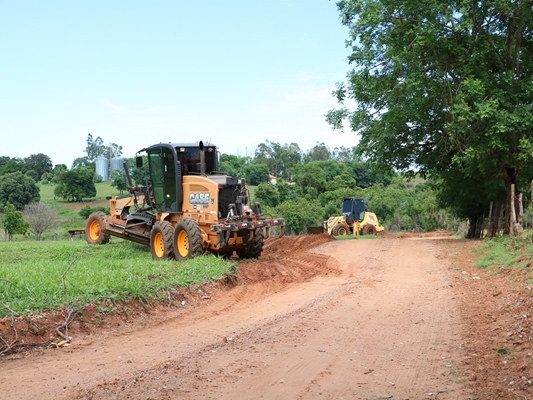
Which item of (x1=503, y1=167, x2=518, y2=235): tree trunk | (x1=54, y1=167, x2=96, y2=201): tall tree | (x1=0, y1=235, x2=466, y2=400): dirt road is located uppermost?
(x1=54, y1=167, x2=96, y2=201): tall tree

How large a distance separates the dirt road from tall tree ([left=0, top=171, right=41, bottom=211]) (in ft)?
173

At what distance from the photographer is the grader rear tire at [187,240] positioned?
14.9m

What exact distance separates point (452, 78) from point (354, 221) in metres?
14.1

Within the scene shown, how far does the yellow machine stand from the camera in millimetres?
34447

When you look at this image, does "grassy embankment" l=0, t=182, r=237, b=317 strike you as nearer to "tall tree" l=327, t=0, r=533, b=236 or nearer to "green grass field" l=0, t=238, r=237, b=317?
"green grass field" l=0, t=238, r=237, b=317

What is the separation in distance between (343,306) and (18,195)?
55930 mm

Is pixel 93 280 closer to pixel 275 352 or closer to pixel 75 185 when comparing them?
pixel 275 352

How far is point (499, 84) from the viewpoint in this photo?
21031 mm

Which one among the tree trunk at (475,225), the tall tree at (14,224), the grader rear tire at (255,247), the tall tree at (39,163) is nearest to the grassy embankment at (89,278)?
the grader rear tire at (255,247)

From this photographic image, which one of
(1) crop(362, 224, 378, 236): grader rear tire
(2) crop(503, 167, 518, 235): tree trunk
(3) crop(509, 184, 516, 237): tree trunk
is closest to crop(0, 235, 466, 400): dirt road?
(3) crop(509, 184, 516, 237): tree trunk

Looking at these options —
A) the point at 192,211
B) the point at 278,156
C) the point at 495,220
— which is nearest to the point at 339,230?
the point at 495,220

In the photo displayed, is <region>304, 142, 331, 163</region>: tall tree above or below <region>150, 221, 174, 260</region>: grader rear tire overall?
above

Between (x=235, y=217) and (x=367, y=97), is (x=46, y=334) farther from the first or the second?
(x=367, y=97)

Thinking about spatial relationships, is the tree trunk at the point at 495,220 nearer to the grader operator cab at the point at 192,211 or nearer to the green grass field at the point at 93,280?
the grader operator cab at the point at 192,211
